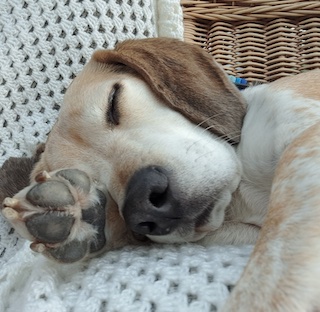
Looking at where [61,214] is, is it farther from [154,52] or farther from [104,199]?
[154,52]

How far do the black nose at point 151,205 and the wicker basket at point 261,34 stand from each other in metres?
1.33

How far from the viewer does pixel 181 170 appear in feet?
4.89

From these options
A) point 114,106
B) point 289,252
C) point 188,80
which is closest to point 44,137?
point 114,106

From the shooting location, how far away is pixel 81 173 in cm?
153

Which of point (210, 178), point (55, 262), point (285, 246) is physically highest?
point (285, 246)

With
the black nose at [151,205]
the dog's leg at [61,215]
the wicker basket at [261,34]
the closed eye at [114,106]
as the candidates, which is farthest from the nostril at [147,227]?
the wicker basket at [261,34]

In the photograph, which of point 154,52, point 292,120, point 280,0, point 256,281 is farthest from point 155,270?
point 280,0

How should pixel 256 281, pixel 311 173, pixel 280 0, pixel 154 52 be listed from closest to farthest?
pixel 256 281 → pixel 311 173 → pixel 154 52 → pixel 280 0

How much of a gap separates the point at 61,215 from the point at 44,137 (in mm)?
969

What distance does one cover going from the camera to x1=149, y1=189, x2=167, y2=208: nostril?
1.40 metres

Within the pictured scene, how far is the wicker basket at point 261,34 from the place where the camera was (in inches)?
103

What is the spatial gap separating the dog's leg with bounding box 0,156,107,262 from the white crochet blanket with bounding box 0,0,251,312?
0.25 ft

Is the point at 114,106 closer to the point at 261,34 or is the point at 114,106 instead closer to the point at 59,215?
the point at 59,215

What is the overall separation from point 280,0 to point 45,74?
1175mm
